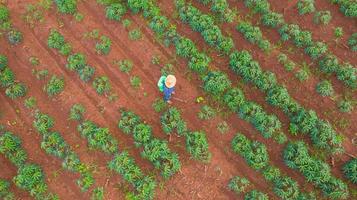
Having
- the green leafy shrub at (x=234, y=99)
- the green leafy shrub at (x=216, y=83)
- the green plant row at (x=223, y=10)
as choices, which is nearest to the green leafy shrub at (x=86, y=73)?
the green leafy shrub at (x=216, y=83)

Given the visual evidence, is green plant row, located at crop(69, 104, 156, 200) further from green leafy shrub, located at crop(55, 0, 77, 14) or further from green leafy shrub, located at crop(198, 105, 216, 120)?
green leafy shrub, located at crop(55, 0, 77, 14)

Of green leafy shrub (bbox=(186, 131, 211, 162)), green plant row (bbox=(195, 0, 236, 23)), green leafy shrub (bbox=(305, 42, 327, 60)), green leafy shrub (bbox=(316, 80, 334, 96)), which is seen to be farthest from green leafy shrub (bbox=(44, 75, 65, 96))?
green leafy shrub (bbox=(316, 80, 334, 96))

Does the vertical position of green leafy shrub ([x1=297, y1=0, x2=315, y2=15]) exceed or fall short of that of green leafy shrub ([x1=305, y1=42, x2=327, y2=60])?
it exceeds it

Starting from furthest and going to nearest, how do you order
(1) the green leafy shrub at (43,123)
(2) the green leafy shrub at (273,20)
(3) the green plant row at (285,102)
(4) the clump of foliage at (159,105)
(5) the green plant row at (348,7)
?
(5) the green plant row at (348,7), (2) the green leafy shrub at (273,20), (4) the clump of foliage at (159,105), (1) the green leafy shrub at (43,123), (3) the green plant row at (285,102)

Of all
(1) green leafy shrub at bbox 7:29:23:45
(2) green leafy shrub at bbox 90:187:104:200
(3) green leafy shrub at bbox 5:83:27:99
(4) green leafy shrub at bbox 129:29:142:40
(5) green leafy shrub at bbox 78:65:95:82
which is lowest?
(2) green leafy shrub at bbox 90:187:104:200

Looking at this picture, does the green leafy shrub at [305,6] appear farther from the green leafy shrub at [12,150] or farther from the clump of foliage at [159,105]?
the green leafy shrub at [12,150]

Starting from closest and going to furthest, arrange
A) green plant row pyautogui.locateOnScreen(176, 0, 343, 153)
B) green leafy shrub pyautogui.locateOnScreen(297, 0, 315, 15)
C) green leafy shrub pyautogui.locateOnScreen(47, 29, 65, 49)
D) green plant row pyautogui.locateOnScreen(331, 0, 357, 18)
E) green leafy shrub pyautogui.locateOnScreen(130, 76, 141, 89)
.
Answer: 1. green plant row pyautogui.locateOnScreen(176, 0, 343, 153)
2. green leafy shrub pyautogui.locateOnScreen(130, 76, 141, 89)
3. green leafy shrub pyautogui.locateOnScreen(47, 29, 65, 49)
4. green plant row pyautogui.locateOnScreen(331, 0, 357, 18)
5. green leafy shrub pyautogui.locateOnScreen(297, 0, 315, 15)

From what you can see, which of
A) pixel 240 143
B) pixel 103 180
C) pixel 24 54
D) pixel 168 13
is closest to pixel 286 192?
pixel 240 143
